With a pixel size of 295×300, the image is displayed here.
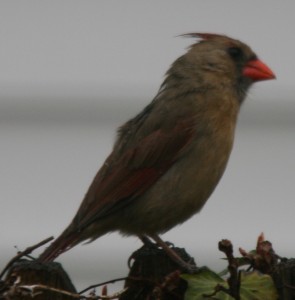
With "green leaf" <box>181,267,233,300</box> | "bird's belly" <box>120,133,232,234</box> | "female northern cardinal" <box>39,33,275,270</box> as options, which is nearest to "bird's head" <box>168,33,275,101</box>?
"female northern cardinal" <box>39,33,275,270</box>

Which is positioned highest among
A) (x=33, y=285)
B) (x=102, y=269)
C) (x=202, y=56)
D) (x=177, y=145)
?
(x=202, y=56)

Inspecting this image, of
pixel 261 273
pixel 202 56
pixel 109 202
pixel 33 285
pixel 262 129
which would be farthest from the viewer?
pixel 262 129

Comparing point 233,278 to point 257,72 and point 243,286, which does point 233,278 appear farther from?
point 257,72

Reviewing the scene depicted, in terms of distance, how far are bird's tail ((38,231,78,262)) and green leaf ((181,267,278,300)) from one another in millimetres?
748

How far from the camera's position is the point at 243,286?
2.39m

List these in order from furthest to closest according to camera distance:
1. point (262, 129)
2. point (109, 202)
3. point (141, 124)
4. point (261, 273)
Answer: point (262, 129), point (141, 124), point (109, 202), point (261, 273)

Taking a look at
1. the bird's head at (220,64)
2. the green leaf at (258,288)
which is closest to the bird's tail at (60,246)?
the green leaf at (258,288)

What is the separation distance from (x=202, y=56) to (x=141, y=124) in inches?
23.4

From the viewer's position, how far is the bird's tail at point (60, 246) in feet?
10.3

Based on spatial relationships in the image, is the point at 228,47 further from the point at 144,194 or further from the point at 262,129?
the point at 262,129

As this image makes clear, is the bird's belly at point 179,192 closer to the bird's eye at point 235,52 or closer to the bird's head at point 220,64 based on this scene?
the bird's head at point 220,64

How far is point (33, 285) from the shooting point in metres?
2.30

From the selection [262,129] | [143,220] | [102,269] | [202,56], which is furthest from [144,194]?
[262,129]

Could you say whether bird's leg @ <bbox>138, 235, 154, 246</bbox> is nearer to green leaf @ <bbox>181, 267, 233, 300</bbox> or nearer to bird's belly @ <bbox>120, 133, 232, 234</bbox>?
bird's belly @ <bbox>120, 133, 232, 234</bbox>
